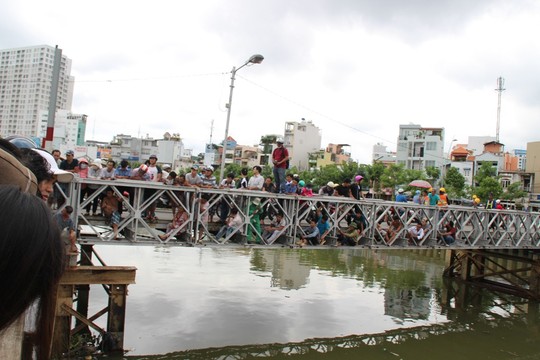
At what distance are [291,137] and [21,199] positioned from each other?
86129 millimetres

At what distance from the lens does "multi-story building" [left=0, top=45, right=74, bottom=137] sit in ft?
286

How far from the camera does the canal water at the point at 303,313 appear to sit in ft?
41.7

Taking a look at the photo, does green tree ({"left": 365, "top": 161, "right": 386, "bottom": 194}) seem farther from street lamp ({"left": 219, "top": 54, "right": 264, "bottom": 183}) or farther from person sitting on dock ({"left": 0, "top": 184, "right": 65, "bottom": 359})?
person sitting on dock ({"left": 0, "top": 184, "right": 65, "bottom": 359})

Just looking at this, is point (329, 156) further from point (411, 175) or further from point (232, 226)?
point (232, 226)

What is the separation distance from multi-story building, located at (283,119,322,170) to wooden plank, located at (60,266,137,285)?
75808 millimetres

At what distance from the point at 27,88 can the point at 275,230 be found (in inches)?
3896

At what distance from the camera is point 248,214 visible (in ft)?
38.1

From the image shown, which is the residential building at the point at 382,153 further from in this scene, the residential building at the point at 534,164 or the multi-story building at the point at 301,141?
the residential building at the point at 534,164

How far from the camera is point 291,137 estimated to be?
86.8 m

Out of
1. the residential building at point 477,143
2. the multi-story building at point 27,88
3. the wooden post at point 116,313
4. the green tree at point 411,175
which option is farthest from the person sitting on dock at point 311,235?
the multi-story building at point 27,88

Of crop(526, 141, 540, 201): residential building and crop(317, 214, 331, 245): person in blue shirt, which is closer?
crop(317, 214, 331, 245): person in blue shirt

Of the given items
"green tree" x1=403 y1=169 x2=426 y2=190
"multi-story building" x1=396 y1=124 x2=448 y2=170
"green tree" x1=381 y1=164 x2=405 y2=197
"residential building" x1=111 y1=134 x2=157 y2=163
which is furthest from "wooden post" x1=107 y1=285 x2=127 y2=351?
"residential building" x1=111 y1=134 x2=157 y2=163

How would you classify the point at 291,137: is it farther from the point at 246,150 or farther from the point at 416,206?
the point at 416,206

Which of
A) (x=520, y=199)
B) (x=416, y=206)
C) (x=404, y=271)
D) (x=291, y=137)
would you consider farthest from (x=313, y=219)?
(x=291, y=137)
